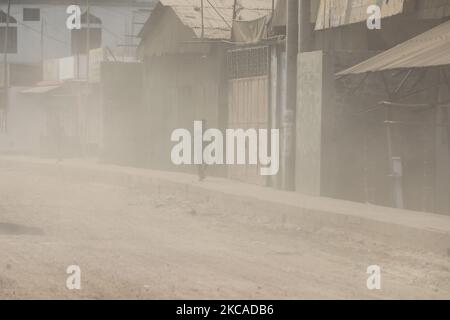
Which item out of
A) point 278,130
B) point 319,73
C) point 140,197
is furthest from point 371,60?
point 140,197

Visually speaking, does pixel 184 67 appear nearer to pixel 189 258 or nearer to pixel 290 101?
pixel 290 101

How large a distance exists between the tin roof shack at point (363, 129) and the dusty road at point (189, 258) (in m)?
2.04

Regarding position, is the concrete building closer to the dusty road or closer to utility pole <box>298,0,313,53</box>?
utility pole <box>298,0,313,53</box>

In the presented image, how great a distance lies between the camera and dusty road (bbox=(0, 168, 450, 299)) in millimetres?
9422

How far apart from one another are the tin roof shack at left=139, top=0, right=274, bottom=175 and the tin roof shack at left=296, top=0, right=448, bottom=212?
6.22m

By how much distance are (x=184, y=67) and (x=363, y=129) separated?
35.8 feet

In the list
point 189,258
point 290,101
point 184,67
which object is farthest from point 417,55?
point 184,67

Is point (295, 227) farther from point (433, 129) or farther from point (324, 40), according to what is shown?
point (324, 40)

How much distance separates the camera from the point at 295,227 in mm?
16219

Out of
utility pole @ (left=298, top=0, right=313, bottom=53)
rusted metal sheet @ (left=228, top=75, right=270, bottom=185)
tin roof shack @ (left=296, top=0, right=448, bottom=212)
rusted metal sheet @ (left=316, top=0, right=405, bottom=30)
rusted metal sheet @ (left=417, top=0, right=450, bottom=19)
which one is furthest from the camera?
rusted metal sheet @ (left=228, top=75, right=270, bottom=185)

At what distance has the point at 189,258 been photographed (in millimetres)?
11648

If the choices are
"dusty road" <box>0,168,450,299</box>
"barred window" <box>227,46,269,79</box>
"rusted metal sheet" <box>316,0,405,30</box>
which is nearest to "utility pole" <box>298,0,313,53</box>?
"rusted metal sheet" <box>316,0,405,30</box>

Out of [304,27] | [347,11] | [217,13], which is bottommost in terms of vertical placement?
[304,27]
